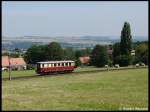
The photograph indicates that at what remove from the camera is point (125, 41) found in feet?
350

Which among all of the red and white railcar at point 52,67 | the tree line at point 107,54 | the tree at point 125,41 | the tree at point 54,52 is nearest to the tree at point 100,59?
the tree line at point 107,54

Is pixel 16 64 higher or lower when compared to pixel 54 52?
lower

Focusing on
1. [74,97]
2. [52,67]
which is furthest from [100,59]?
[74,97]

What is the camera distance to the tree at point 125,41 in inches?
4146

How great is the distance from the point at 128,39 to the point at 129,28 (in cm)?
349

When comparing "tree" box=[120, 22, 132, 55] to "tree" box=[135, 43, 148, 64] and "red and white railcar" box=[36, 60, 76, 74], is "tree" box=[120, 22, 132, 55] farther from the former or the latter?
"red and white railcar" box=[36, 60, 76, 74]

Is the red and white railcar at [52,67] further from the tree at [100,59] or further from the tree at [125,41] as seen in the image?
the tree at [125,41]

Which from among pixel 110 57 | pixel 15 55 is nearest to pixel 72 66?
pixel 110 57

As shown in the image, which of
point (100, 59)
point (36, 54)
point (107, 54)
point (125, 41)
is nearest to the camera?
point (125, 41)

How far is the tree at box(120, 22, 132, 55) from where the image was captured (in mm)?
105312

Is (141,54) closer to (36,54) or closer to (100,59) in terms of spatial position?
(100,59)

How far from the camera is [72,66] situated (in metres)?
65.8

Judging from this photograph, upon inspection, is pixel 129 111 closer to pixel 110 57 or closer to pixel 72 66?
pixel 72 66

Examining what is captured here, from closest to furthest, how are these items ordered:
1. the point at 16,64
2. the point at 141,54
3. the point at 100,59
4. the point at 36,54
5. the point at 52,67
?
1. the point at 52,67
2. the point at 100,59
3. the point at 16,64
4. the point at 36,54
5. the point at 141,54
